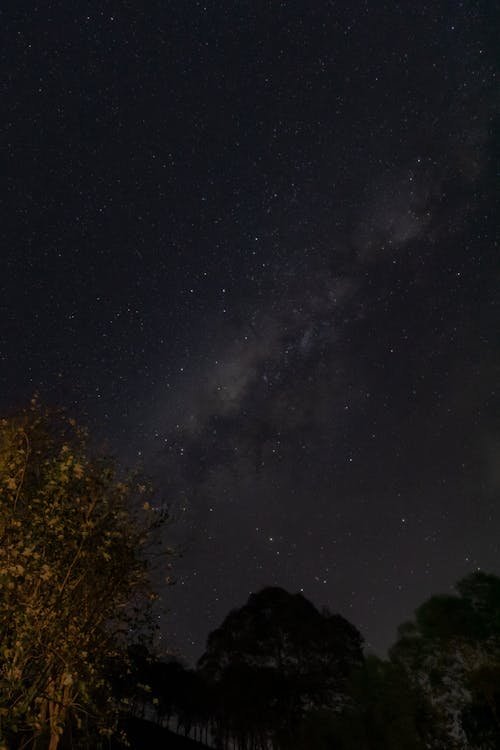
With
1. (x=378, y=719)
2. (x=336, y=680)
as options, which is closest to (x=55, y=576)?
(x=378, y=719)

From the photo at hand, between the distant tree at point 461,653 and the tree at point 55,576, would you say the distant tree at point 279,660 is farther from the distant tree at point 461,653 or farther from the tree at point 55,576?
the tree at point 55,576

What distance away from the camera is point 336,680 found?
54.5 m

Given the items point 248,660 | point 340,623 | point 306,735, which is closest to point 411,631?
point 306,735

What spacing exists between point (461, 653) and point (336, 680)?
1919cm

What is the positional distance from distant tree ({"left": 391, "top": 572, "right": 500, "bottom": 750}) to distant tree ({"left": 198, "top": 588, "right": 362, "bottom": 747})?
549 inches

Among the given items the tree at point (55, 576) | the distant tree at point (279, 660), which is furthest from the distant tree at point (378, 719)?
the tree at point (55, 576)

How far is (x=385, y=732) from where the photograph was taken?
38812 millimetres

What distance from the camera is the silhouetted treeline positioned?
126ft

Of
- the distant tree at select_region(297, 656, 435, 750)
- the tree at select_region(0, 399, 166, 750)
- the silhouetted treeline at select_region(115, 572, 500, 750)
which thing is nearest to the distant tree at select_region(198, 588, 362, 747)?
the silhouetted treeline at select_region(115, 572, 500, 750)

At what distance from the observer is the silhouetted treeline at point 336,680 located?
38406 millimetres

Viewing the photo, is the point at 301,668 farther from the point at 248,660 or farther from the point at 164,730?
the point at 164,730

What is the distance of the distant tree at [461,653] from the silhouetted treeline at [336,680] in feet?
0.25

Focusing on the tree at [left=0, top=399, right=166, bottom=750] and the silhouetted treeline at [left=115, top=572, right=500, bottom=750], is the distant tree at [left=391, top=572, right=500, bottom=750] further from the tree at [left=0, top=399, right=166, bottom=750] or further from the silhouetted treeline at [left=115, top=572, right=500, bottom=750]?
the tree at [left=0, top=399, right=166, bottom=750]

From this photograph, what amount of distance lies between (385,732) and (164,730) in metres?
40.0
